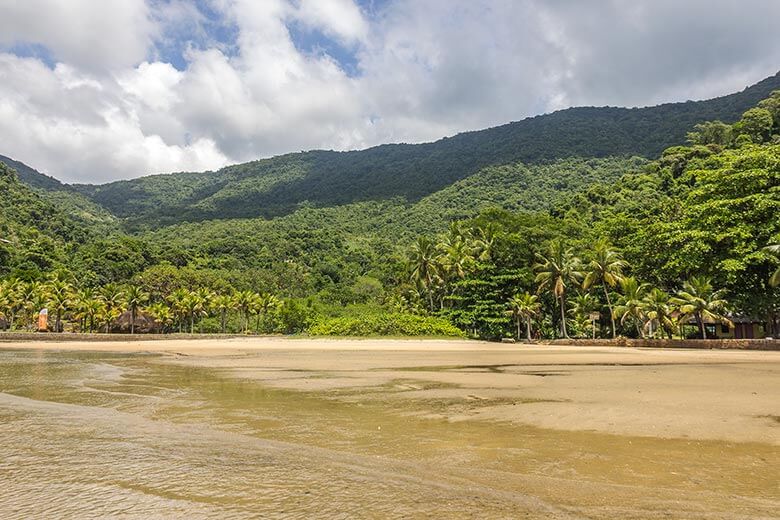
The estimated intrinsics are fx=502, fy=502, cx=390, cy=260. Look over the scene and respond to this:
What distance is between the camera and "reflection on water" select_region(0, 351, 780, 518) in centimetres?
461

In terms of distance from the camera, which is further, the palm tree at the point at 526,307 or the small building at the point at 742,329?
the palm tree at the point at 526,307

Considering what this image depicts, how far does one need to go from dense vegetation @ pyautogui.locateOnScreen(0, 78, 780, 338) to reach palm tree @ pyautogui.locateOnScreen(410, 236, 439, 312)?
0.64 ft

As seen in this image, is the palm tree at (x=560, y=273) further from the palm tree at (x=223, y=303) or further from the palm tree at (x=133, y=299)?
the palm tree at (x=133, y=299)

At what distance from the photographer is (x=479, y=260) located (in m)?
61.3

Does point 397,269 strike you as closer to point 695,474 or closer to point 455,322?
point 455,322

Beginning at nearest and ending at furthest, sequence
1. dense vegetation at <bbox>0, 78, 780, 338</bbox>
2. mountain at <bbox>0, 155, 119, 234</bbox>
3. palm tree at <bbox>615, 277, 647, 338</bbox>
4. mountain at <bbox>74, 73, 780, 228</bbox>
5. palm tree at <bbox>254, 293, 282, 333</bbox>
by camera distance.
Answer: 1. dense vegetation at <bbox>0, 78, 780, 338</bbox>
2. palm tree at <bbox>615, 277, 647, 338</bbox>
3. palm tree at <bbox>254, 293, 282, 333</bbox>
4. mountain at <bbox>74, 73, 780, 228</bbox>
5. mountain at <bbox>0, 155, 119, 234</bbox>

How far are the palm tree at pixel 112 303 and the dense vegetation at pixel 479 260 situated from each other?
27 cm

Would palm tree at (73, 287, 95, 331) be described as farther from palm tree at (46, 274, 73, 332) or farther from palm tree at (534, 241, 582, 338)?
palm tree at (534, 241, 582, 338)

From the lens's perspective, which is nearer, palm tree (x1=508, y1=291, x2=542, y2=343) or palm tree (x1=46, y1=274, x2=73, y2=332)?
palm tree (x1=508, y1=291, x2=542, y2=343)

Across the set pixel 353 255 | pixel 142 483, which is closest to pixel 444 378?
pixel 142 483

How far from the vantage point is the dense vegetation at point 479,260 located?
39.0m

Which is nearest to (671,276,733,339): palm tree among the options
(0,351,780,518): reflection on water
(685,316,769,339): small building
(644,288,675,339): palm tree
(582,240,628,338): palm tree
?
(644,288,675,339): palm tree

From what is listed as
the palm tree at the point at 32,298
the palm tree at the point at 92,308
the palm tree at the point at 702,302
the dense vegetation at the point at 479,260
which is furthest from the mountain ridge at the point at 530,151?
the palm tree at the point at 702,302

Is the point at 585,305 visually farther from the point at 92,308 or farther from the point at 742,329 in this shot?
the point at 92,308
